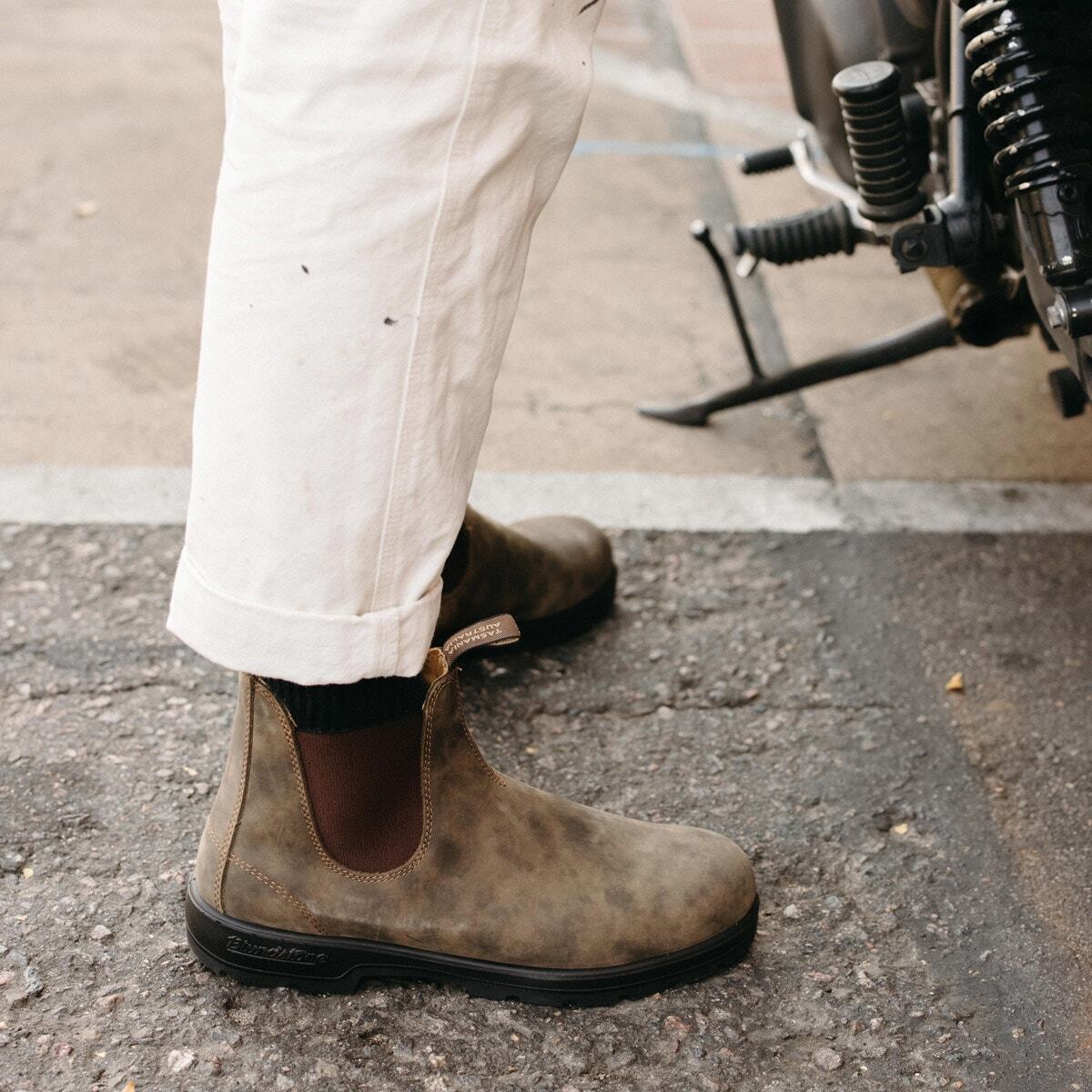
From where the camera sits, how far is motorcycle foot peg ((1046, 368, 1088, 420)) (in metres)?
1.51

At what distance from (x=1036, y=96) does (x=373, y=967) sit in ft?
3.20

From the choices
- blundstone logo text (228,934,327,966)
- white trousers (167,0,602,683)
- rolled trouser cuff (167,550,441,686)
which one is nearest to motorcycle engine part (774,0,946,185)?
→ white trousers (167,0,602,683)

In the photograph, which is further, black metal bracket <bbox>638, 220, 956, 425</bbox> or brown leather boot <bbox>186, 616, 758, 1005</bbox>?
black metal bracket <bbox>638, 220, 956, 425</bbox>

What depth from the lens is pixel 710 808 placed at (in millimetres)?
1271

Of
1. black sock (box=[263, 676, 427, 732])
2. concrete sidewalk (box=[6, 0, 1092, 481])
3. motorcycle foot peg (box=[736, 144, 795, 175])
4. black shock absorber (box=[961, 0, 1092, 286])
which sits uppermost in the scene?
black shock absorber (box=[961, 0, 1092, 286])

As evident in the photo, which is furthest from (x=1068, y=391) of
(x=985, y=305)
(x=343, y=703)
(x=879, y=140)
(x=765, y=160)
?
(x=343, y=703)

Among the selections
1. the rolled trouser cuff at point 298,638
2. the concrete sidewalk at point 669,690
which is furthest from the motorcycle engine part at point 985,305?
the rolled trouser cuff at point 298,638

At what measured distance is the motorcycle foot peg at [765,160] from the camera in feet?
6.07

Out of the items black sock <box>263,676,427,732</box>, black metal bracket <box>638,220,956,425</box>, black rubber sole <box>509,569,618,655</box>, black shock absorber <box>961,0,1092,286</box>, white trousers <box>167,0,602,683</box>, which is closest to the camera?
white trousers <box>167,0,602,683</box>

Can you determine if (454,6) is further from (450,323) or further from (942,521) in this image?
(942,521)

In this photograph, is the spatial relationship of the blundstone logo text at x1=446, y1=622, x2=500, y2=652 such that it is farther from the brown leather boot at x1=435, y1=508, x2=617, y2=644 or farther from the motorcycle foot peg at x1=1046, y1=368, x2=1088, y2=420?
the motorcycle foot peg at x1=1046, y1=368, x2=1088, y2=420

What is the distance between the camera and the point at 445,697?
3.26ft

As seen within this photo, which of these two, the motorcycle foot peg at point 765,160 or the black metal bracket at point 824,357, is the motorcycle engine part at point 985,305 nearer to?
the black metal bracket at point 824,357

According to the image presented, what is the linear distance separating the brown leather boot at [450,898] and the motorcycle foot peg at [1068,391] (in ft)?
2.70
